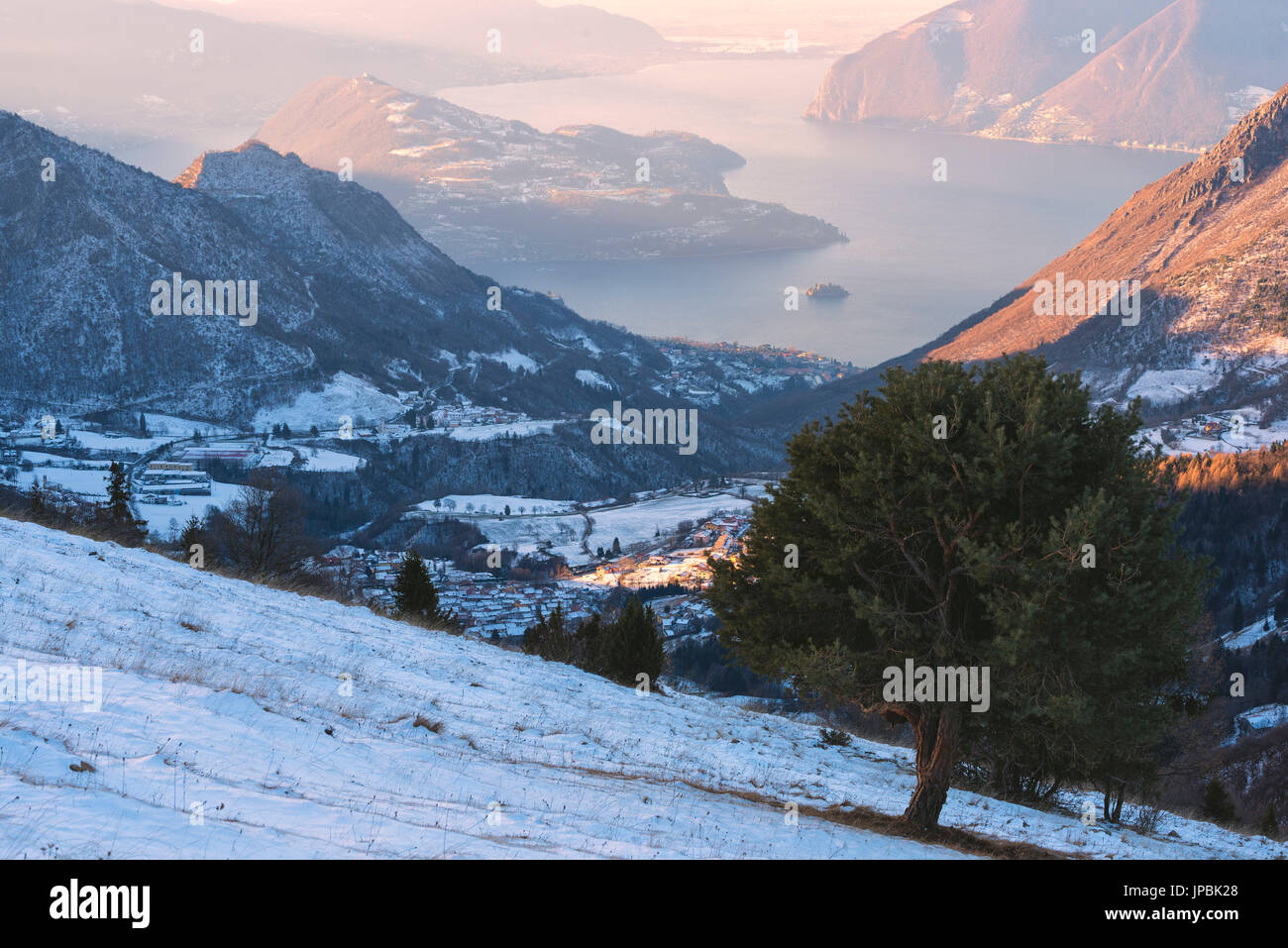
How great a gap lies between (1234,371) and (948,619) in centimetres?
20693

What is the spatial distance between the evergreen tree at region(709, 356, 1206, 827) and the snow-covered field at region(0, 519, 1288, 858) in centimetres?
Result: 224

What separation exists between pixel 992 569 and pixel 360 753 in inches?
351

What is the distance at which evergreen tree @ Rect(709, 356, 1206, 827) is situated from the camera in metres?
15.0

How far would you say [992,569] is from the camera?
14789 millimetres

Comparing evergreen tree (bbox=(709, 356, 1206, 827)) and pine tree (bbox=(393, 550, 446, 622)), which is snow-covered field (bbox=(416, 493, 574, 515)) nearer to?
pine tree (bbox=(393, 550, 446, 622))

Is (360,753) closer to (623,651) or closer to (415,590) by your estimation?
(623,651)

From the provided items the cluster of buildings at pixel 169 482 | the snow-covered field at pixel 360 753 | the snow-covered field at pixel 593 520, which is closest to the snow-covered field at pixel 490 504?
the snow-covered field at pixel 593 520

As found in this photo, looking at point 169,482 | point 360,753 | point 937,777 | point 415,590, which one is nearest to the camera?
point 360,753

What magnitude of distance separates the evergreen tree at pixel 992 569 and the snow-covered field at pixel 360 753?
7.35 ft

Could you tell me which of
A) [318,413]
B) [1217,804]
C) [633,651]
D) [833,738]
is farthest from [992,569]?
[318,413]

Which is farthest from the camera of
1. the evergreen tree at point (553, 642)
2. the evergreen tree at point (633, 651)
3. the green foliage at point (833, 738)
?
the evergreen tree at point (553, 642)

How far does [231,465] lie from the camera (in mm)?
158125

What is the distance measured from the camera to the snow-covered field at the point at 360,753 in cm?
952

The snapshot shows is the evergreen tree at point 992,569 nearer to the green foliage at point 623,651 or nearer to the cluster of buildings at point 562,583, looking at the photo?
the green foliage at point 623,651
